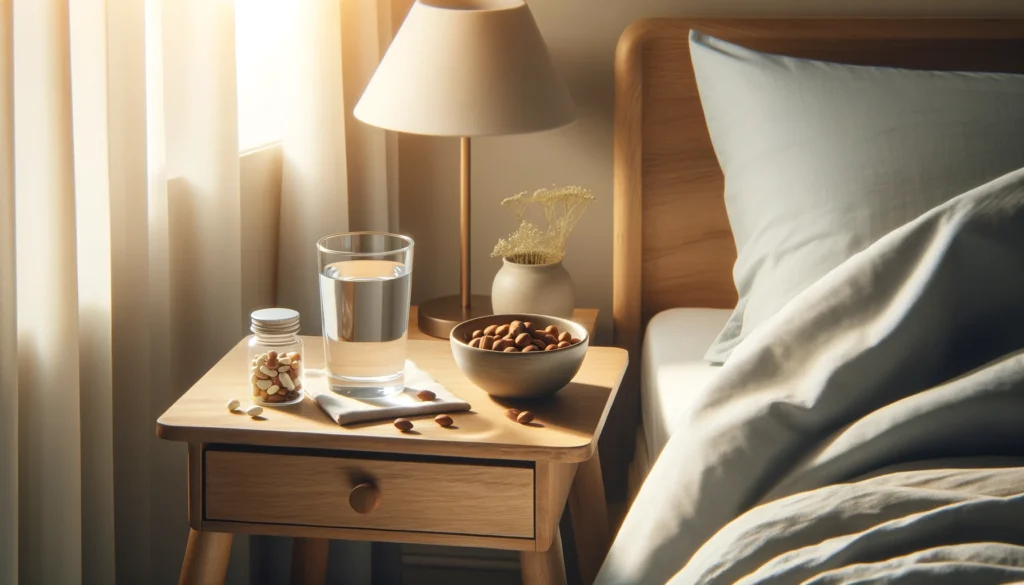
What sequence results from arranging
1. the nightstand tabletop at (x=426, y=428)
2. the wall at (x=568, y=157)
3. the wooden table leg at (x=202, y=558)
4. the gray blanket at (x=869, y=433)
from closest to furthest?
the gray blanket at (x=869, y=433) → the nightstand tabletop at (x=426, y=428) → the wooden table leg at (x=202, y=558) → the wall at (x=568, y=157)

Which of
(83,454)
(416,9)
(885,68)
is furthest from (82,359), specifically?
(885,68)

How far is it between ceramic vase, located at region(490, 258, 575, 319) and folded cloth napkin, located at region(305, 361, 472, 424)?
35cm

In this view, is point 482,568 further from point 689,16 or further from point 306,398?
point 689,16

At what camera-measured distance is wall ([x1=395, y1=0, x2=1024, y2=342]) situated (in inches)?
73.9

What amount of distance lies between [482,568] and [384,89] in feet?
3.07

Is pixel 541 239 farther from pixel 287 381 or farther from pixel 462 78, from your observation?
pixel 287 381

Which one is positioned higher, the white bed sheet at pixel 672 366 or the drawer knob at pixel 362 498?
the white bed sheet at pixel 672 366

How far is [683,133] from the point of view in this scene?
72.6 inches

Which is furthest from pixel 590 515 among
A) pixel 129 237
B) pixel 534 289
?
pixel 129 237

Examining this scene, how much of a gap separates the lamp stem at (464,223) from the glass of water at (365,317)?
16.9 inches

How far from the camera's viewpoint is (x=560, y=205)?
198cm

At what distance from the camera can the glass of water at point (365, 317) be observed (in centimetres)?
130

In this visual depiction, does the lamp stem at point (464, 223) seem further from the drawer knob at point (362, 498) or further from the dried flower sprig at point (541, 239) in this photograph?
the drawer knob at point (362, 498)

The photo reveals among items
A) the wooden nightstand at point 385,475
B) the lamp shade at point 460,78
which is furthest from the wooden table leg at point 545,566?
Answer: the lamp shade at point 460,78
